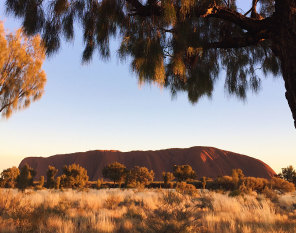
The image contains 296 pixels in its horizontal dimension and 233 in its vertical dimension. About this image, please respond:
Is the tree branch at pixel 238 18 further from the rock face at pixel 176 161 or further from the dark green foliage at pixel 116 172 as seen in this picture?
the rock face at pixel 176 161

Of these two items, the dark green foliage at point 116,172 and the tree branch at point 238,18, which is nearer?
the tree branch at point 238,18

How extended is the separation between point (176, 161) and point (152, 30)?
287 ft

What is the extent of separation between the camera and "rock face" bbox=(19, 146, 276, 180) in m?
86.4

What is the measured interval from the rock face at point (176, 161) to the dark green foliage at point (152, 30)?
260ft

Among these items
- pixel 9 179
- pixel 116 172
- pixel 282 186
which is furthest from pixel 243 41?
pixel 116 172

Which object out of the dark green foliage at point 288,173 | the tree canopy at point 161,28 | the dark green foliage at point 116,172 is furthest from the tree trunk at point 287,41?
the dark green foliage at point 116,172

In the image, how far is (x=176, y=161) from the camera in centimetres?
9025

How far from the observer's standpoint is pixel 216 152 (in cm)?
9512

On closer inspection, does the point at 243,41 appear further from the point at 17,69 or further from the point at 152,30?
the point at 17,69

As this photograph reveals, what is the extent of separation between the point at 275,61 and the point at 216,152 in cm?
9243

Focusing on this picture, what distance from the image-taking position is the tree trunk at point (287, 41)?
12.8 ft

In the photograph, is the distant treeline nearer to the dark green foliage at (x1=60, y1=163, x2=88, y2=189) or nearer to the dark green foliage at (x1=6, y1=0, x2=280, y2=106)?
the dark green foliage at (x1=60, y1=163, x2=88, y2=189)

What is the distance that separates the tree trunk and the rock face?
81011mm

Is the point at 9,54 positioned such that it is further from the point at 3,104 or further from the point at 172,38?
the point at 172,38
